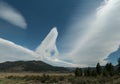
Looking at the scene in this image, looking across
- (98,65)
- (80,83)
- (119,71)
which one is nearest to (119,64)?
(119,71)

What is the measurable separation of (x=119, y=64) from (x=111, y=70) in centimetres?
499

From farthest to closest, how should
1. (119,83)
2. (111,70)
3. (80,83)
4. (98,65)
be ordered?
1. (98,65)
2. (111,70)
3. (80,83)
4. (119,83)

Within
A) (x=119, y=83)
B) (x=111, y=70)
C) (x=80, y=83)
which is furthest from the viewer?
(x=111, y=70)

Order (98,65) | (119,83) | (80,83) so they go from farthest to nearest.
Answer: (98,65) → (80,83) → (119,83)

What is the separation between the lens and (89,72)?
85000 millimetres

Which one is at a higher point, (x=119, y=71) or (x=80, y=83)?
(x=119, y=71)

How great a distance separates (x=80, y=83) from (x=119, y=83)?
25.8 feet

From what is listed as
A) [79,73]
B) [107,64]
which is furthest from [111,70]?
[79,73]

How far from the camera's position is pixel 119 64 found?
83.7m

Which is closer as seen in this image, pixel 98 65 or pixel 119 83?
pixel 119 83

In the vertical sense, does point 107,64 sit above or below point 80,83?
above

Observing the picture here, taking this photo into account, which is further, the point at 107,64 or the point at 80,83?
the point at 107,64

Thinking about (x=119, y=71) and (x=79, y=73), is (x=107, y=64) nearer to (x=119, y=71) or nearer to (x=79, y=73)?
(x=119, y=71)

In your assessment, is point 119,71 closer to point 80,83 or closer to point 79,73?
point 79,73
